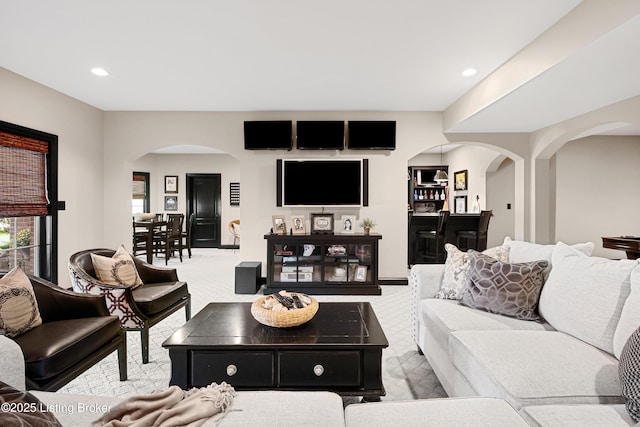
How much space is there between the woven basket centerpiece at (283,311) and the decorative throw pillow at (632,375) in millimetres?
1417

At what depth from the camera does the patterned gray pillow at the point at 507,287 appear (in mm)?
2119

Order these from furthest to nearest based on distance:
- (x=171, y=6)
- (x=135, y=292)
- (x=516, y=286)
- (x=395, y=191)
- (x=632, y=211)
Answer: (x=632, y=211) < (x=395, y=191) < (x=135, y=292) < (x=171, y=6) < (x=516, y=286)

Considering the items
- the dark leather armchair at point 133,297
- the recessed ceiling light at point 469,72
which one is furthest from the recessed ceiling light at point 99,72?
the recessed ceiling light at point 469,72

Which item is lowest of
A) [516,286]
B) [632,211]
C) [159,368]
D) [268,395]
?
[159,368]

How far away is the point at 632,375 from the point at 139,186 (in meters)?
9.65

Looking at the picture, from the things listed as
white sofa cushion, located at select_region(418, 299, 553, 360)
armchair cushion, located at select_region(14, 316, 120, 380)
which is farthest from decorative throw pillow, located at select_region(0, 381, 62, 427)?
white sofa cushion, located at select_region(418, 299, 553, 360)

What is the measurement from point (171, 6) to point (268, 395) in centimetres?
254

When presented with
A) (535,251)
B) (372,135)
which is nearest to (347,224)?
(372,135)

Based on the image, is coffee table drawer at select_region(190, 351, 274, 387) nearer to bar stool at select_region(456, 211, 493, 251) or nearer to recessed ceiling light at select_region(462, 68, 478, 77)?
recessed ceiling light at select_region(462, 68, 478, 77)

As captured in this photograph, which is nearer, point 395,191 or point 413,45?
point 413,45

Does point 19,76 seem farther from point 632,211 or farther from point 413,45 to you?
point 632,211

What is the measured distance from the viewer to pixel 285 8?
7.66ft

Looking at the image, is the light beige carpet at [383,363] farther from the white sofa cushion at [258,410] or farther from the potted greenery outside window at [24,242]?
the potted greenery outside window at [24,242]

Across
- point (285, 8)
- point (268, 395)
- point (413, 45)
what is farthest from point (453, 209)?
point (268, 395)
